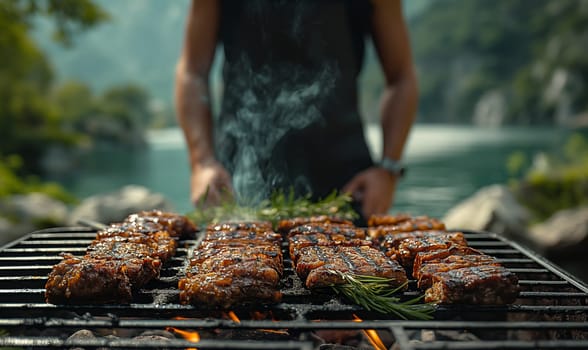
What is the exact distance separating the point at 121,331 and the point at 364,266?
255 centimetres

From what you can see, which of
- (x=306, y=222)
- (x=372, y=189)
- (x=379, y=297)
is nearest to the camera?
(x=379, y=297)

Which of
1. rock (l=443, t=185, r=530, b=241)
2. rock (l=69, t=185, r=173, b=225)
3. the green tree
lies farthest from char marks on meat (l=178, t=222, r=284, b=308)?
the green tree

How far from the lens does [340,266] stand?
228 cm

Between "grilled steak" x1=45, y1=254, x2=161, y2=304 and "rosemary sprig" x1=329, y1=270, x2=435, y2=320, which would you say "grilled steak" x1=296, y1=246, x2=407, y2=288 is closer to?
"rosemary sprig" x1=329, y1=270, x2=435, y2=320

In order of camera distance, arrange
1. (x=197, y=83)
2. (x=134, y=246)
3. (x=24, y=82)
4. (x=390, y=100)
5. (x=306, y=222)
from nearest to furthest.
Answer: (x=134, y=246) → (x=306, y=222) → (x=197, y=83) → (x=390, y=100) → (x=24, y=82)

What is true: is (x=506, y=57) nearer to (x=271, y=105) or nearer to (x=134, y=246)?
(x=271, y=105)

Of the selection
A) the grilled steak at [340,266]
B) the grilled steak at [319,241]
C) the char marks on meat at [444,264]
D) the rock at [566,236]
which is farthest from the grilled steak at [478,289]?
the rock at [566,236]

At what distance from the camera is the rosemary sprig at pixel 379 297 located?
197cm

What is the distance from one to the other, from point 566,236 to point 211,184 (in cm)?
857

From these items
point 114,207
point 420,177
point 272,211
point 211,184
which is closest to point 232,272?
point 272,211

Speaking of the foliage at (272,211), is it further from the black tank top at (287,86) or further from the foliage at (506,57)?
the foliage at (506,57)

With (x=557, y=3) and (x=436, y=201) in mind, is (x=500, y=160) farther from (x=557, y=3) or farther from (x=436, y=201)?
(x=557, y=3)

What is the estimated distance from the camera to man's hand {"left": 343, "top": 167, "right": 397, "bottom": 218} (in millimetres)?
4356

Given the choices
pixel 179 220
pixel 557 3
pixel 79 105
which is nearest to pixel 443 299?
pixel 179 220
